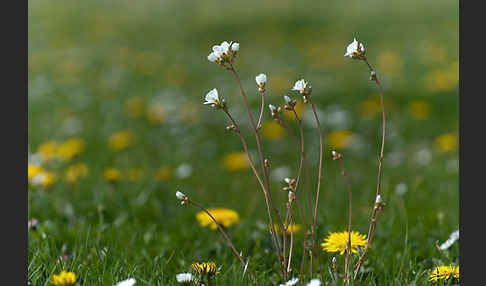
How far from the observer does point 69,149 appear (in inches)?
147

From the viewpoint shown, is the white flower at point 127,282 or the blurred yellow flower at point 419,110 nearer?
the white flower at point 127,282

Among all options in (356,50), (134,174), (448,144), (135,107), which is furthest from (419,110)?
(356,50)

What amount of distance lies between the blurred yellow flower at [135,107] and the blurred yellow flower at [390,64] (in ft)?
10.2

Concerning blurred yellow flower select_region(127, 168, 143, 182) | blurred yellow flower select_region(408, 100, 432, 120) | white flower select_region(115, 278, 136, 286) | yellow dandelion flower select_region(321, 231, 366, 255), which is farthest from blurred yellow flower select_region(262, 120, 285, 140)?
white flower select_region(115, 278, 136, 286)

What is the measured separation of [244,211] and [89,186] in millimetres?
946

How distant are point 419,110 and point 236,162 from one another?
213 cm

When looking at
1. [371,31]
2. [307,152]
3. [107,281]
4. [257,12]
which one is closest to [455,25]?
[371,31]

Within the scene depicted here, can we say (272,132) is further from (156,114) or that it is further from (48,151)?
(48,151)

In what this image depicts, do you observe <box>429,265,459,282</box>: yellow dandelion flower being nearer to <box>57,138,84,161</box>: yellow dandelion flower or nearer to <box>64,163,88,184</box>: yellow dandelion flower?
<box>64,163,88,184</box>: yellow dandelion flower

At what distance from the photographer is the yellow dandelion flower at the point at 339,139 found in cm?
444

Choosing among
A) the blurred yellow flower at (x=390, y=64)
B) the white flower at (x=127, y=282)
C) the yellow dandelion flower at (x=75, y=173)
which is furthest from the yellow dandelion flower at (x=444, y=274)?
the blurred yellow flower at (x=390, y=64)

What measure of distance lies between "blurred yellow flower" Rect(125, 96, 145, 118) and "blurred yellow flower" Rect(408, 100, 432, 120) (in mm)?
2591

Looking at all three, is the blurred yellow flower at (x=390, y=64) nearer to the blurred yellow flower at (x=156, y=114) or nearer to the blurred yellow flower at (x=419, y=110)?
the blurred yellow flower at (x=419, y=110)

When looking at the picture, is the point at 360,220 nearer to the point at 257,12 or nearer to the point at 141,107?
the point at 141,107
